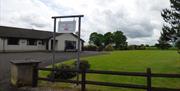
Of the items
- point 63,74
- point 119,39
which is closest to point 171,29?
point 63,74

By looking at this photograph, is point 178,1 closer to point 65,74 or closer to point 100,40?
point 65,74

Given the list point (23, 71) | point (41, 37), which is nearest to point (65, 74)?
point (23, 71)

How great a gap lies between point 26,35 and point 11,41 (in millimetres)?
3391

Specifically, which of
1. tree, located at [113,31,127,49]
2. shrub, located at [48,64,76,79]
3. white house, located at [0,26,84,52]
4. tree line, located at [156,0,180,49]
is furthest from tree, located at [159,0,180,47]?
tree, located at [113,31,127,49]

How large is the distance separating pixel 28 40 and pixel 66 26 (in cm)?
3339

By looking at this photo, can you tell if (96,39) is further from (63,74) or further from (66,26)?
(66,26)

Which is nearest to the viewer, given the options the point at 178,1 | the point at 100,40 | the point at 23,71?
the point at 23,71

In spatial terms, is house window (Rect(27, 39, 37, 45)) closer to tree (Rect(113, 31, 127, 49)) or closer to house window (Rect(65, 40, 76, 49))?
house window (Rect(65, 40, 76, 49))

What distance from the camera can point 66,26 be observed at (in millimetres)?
10438

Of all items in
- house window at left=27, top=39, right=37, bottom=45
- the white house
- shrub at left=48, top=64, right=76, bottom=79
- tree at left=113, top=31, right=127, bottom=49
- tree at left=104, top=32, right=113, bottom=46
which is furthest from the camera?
tree at left=104, top=32, right=113, bottom=46

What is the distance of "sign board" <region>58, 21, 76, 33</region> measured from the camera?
10258mm

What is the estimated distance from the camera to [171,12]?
637 inches

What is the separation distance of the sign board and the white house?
29347mm

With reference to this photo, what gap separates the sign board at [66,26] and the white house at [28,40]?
96.3ft
